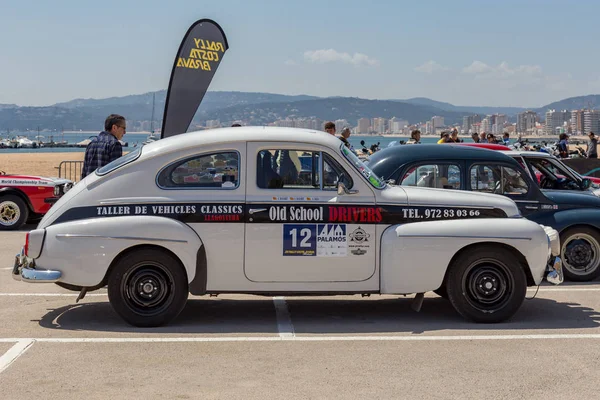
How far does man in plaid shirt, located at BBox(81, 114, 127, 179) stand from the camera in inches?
404

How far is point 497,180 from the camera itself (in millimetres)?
10109

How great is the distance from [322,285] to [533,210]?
380cm

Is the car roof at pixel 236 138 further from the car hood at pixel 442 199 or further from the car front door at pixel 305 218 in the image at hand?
the car hood at pixel 442 199

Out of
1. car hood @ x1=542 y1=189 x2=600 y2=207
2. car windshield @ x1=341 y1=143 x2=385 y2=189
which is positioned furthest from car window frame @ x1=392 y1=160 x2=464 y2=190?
car windshield @ x1=341 y1=143 x2=385 y2=189

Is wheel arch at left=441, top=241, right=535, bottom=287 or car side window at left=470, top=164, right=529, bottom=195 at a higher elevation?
car side window at left=470, top=164, right=529, bottom=195

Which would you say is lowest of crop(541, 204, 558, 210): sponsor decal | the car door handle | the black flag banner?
crop(541, 204, 558, 210): sponsor decal

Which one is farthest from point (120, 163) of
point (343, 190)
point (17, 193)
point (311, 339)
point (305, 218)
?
point (17, 193)

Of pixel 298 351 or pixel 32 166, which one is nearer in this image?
pixel 298 351

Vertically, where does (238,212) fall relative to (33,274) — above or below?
above

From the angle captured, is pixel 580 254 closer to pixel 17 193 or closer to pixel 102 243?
pixel 102 243

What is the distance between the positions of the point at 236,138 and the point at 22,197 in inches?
363

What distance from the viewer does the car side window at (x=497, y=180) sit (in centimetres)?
1001

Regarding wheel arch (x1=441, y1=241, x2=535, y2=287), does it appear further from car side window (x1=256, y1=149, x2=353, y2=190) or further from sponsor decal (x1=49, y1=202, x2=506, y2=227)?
car side window (x1=256, y1=149, x2=353, y2=190)

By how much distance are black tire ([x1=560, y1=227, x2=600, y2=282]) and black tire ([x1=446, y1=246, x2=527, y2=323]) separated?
2.81m
